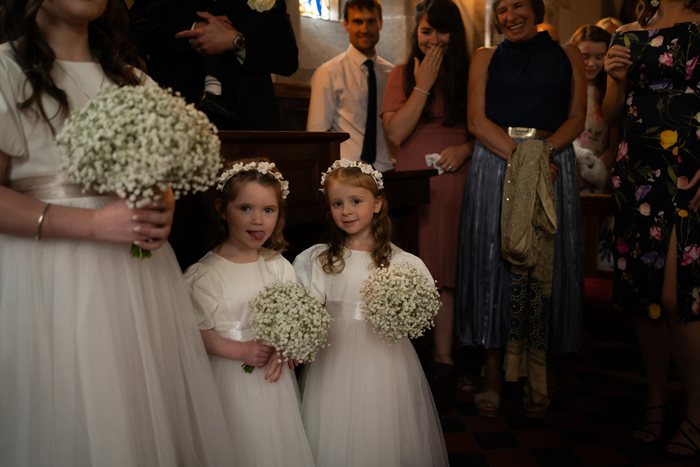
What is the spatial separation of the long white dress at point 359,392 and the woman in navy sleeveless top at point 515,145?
2.59 ft

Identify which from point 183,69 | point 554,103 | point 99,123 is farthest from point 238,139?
point 554,103

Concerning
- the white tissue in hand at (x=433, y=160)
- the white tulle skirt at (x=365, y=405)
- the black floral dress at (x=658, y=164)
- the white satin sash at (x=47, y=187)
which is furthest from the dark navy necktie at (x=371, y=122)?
the white satin sash at (x=47, y=187)

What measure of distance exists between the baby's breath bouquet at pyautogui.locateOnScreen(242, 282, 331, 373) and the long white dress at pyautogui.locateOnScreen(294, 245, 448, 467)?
0.95 feet

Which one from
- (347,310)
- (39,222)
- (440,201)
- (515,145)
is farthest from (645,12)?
(39,222)

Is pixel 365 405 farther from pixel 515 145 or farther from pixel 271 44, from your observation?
pixel 271 44

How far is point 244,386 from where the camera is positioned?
84.4 inches

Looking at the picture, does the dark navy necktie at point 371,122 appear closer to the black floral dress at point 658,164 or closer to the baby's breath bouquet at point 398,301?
the black floral dress at point 658,164

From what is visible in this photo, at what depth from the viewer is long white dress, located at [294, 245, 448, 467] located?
7.70 ft

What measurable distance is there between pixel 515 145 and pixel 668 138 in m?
0.74

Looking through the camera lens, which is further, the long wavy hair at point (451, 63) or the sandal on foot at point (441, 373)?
the long wavy hair at point (451, 63)

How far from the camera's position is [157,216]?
1.54 m

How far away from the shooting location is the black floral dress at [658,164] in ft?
9.03

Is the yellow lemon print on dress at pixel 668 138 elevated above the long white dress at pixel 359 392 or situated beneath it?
elevated above

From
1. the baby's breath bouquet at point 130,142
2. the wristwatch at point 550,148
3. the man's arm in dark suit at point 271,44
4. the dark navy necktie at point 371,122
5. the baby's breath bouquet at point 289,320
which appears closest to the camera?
the baby's breath bouquet at point 130,142
